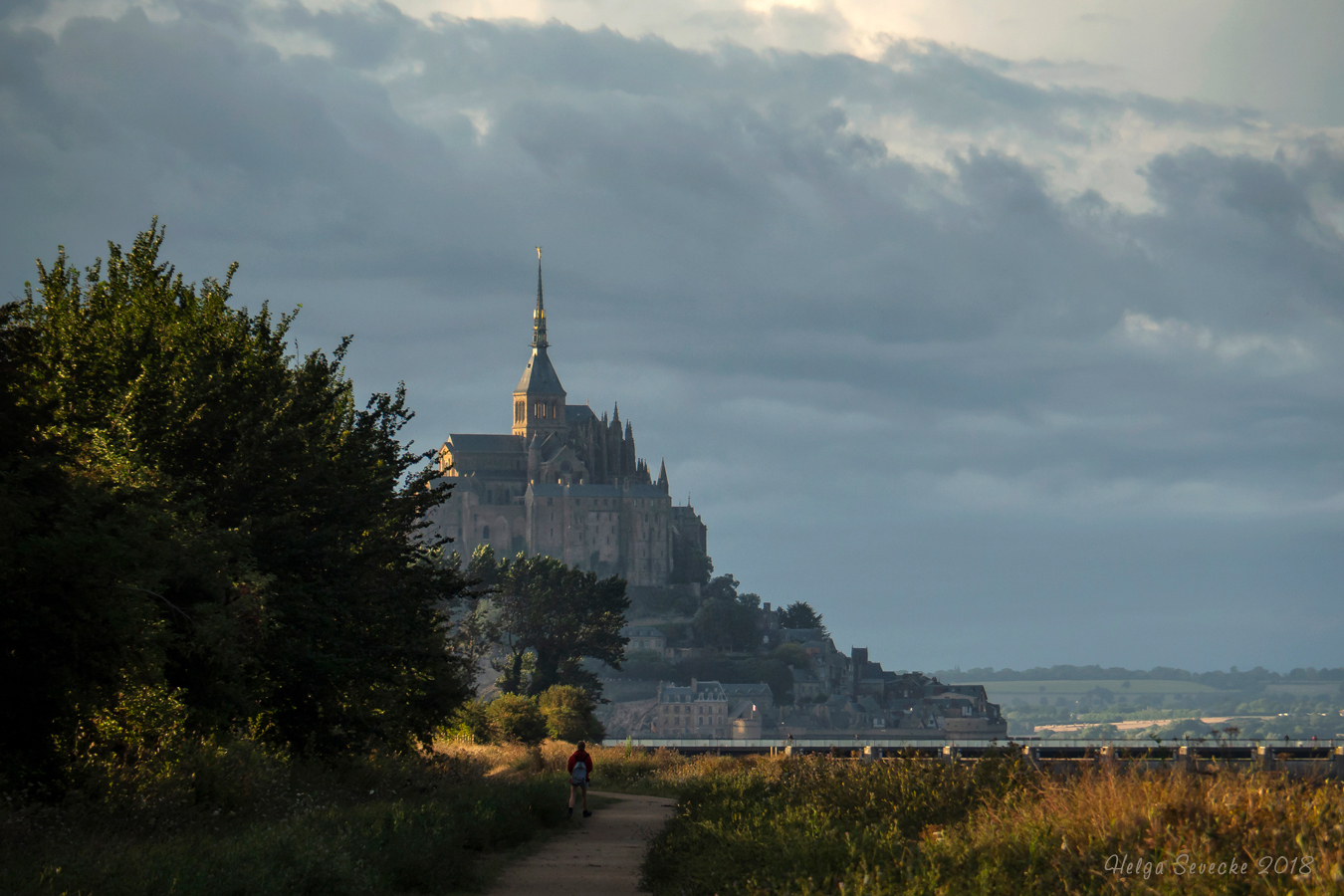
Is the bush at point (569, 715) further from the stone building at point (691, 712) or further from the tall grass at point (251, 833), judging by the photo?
the stone building at point (691, 712)

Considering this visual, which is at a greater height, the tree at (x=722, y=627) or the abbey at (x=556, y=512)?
the abbey at (x=556, y=512)

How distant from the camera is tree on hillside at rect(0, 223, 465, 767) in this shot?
57.5 ft

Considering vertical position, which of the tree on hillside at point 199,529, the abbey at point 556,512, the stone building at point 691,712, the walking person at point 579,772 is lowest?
the stone building at point 691,712

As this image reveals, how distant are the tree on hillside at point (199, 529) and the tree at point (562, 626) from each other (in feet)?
175

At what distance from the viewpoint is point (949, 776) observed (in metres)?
18.5

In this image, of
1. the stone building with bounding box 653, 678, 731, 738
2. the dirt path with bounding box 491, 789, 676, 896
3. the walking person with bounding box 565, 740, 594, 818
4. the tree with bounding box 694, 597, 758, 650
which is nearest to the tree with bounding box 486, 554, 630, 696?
the dirt path with bounding box 491, 789, 676, 896

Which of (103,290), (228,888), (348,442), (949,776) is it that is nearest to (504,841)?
(949,776)

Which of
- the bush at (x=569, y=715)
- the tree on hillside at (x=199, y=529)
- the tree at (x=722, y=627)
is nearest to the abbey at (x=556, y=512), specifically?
the tree at (x=722, y=627)

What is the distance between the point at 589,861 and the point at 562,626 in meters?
70.3

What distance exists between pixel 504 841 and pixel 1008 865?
13079 mm

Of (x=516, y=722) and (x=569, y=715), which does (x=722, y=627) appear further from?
(x=516, y=722)

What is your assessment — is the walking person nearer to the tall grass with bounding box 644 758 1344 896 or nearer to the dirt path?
the dirt path

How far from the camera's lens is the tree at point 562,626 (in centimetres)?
9100

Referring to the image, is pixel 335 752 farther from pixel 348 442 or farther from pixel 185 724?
pixel 348 442
